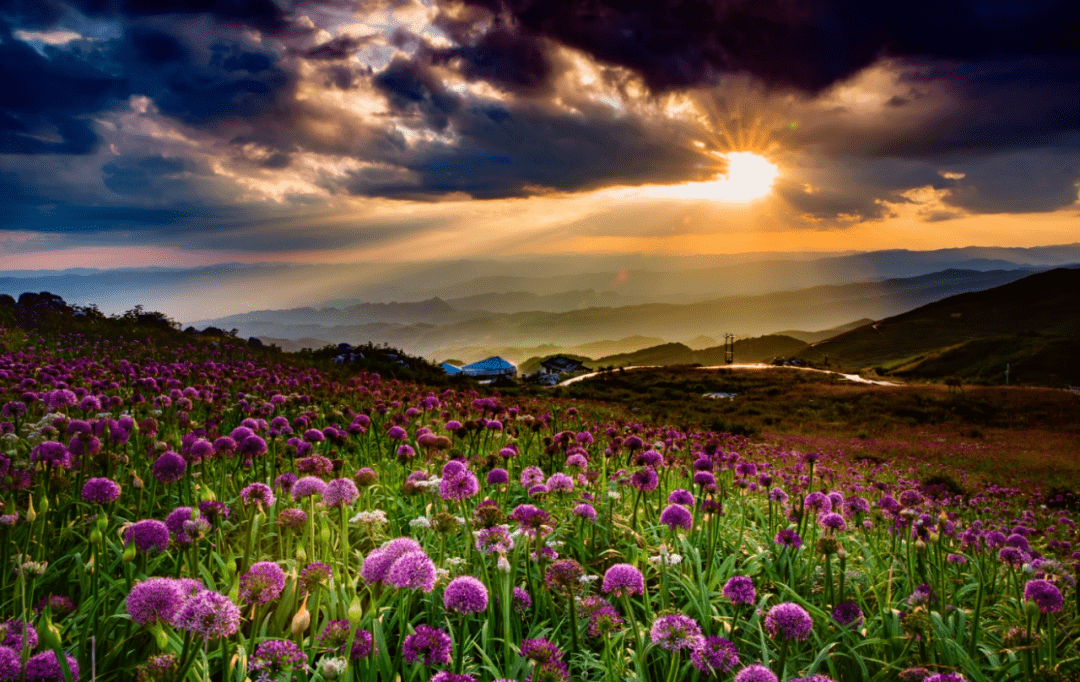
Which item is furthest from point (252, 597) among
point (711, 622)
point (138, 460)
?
point (138, 460)

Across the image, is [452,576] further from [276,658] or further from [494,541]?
[276,658]

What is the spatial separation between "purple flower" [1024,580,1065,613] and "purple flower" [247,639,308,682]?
458 centimetres

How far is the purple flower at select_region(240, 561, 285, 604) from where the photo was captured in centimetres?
297

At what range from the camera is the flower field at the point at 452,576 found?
299 cm

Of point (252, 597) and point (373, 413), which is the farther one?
point (373, 413)

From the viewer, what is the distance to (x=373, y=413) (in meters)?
→ 10.7

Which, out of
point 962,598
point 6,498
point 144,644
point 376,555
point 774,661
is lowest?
point 962,598

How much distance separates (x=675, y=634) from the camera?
2.99 meters

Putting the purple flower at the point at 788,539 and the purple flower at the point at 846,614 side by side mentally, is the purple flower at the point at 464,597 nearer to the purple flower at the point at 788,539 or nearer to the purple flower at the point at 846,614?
the purple flower at the point at 846,614

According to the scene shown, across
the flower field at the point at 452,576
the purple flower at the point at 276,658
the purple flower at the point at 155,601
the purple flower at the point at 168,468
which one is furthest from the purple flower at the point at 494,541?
the purple flower at the point at 168,468

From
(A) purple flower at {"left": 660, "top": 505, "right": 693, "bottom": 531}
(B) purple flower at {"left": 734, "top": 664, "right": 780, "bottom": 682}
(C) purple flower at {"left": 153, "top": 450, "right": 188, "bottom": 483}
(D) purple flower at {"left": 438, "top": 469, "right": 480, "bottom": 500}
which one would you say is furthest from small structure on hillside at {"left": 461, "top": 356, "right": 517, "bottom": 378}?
(B) purple flower at {"left": 734, "top": 664, "right": 780, "bottom": 682}

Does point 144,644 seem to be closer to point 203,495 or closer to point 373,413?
point 203,495

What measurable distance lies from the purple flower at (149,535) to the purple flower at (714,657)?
10.5 ft

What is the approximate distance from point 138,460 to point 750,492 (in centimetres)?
859
